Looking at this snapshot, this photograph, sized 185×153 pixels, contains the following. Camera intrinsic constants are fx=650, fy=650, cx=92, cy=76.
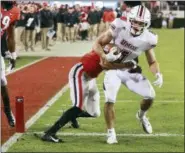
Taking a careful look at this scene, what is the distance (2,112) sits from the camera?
540 centimetres

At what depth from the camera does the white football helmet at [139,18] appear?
3.92 metres

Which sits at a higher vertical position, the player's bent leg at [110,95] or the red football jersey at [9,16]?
the red football jersey at [9,16]

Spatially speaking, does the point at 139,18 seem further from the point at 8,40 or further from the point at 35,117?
the point at 35,117

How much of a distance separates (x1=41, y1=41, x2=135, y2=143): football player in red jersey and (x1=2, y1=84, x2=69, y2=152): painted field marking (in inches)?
8.7

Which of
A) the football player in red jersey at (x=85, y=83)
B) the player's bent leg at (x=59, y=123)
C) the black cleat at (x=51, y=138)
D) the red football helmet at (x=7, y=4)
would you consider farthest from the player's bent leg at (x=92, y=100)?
the red football helmet at (x=7, y=4)

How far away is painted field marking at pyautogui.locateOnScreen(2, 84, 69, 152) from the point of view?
4657 millimetres

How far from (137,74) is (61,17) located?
0.73 metres

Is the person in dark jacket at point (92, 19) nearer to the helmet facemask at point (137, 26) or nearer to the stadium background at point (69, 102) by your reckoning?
the stadium background at point (69, 102)

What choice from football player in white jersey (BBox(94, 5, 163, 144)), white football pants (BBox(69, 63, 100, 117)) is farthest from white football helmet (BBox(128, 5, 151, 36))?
white football pants (BBox(69, 63, 100, 117))

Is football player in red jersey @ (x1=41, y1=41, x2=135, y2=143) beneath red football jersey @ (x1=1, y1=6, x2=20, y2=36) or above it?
beneath

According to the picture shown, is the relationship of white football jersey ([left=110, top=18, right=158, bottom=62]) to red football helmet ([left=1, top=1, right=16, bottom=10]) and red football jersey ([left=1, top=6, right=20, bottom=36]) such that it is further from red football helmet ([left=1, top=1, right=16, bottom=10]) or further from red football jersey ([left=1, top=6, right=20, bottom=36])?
red football helmet ([left=1, top=1, right=16, bottom=10])

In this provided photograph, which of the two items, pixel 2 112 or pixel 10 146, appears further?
pixel 2 112

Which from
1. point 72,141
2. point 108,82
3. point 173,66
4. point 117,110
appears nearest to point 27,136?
point 72,141

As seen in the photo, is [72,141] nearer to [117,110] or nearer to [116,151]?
[116,151]
